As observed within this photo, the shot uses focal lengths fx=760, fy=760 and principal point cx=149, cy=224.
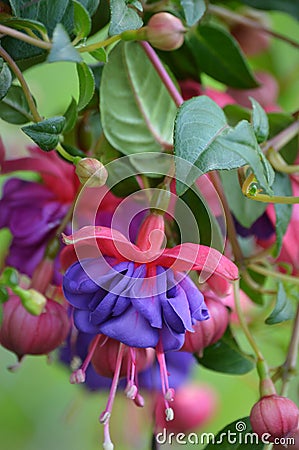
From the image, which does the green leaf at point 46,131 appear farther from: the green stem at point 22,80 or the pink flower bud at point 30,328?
the pink flower bud at point 30,328

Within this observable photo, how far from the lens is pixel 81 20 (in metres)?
0.44

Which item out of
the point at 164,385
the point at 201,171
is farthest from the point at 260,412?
the point at 201,171

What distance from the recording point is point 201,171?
1.34ft

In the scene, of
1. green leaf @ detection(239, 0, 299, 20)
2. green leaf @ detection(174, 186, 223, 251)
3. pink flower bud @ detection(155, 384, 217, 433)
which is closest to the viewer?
green leaf @ detection(174, 186, 223, 251)

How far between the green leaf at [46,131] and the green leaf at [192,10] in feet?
0.45

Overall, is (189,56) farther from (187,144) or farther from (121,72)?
(187,144)

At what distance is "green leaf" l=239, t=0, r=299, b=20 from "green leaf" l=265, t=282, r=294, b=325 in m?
0.33

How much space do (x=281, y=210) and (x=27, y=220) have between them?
0.20 m

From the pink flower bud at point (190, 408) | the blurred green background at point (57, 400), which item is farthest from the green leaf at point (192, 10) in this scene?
the blurred green background at point (57, 400)

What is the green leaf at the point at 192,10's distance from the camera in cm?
54

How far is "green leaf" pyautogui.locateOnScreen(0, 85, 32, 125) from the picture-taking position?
0.52 m

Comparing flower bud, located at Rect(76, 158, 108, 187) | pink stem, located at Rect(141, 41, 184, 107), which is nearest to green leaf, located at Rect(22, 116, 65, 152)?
flower bud, located at Rect(76, 158, 108, 187)

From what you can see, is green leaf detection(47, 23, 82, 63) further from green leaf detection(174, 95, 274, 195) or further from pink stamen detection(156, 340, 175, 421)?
pink stamen detection(156, 340, 175, 421)

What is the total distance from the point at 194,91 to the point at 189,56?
4 cm
